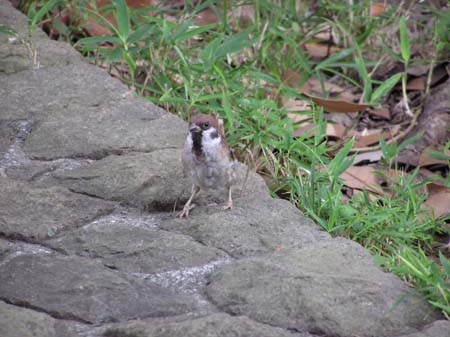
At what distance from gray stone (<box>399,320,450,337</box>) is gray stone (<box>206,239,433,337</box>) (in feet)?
0.19

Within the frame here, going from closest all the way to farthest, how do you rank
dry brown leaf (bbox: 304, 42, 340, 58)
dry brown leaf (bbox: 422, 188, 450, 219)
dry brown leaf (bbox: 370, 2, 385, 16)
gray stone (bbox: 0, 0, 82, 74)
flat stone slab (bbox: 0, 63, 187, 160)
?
flat stone slab (bbox: 0, 63, 187, 160), dry brown leaf (bbox: 422, 188, 450, 219), gray stone (bbox: 0, 0, 82, 74), dry brown leaf (bbox: 370, 2, 385, 16), dry brown leaf (bbox: 304, 42, 340, 58)

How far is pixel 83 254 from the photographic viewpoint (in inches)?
136

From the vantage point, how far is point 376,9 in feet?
21.8

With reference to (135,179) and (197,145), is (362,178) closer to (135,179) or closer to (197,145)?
(197,145)

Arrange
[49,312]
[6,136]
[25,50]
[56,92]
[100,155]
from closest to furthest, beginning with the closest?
[49,312]
[100,155]
[6,136]
[56,92]
[25,50]

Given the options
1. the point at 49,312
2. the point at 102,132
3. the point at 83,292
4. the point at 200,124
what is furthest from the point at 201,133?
the point at 49,312

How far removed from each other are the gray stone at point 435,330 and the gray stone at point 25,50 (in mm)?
3237

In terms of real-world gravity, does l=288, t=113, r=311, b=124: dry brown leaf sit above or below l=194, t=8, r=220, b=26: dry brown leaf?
below

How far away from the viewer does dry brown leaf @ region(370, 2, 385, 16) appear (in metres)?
6.57

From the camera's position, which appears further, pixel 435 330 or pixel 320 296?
pixel 320 296

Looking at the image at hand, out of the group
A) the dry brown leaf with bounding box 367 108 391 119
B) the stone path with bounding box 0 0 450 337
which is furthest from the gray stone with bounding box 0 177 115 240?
the dry brown leaf with bounding box 367 108 391 119

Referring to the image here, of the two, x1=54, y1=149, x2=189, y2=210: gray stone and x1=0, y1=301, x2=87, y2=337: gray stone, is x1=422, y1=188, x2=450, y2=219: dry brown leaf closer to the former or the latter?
x1=54, y1=149, x2=189, y2=210: gray stone

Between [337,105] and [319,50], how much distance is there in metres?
1.34

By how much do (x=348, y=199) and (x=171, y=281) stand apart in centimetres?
193
